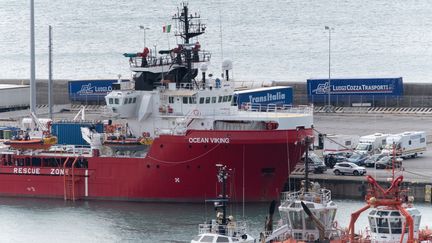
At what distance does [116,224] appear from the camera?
5428cm

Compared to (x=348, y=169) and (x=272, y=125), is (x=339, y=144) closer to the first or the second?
(x=348, y=169)

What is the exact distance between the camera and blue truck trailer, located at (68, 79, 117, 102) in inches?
3371

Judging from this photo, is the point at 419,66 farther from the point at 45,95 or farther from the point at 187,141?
the point at 187,141

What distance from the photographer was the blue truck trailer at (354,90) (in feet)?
277

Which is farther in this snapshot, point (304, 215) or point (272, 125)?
point (272, 125)

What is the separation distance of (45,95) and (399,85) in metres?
20.0

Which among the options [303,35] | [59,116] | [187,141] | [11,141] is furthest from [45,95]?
[303,35]

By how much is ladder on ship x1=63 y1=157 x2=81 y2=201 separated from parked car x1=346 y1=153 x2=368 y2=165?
11.4m

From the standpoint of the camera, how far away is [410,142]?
65.8 metres

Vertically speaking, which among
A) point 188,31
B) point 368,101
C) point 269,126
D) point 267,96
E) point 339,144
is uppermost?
point 188,31

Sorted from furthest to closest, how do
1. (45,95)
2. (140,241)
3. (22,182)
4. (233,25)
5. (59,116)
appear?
(233,25)
(45,95)
(59,116)
(22,182)
(140,241)

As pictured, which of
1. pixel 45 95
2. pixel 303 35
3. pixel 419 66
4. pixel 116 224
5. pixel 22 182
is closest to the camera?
pixel 116 224

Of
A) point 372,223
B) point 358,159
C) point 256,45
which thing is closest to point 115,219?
point 358,159

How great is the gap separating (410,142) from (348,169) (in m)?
5.63
